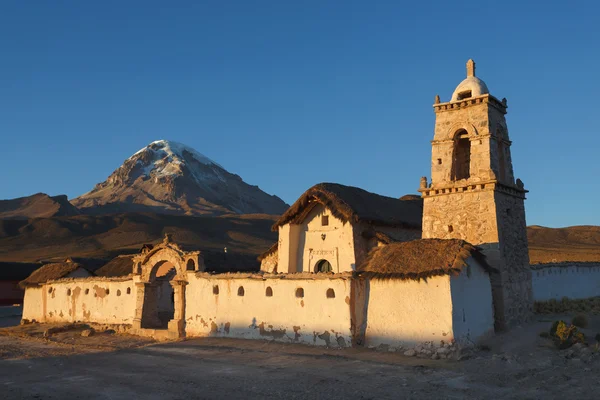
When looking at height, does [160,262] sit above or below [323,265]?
above

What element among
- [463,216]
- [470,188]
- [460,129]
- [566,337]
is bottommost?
[566,337]

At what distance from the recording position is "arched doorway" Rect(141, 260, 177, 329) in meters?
21.8

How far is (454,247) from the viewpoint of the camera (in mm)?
14859

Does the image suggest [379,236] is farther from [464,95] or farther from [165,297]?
[165,297]

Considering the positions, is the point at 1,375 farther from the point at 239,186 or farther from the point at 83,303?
the point at 239,186

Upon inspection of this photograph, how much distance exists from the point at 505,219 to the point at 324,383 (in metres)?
9.76

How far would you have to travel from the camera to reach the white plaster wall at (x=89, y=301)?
22984mm

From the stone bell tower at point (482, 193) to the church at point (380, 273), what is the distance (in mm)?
40

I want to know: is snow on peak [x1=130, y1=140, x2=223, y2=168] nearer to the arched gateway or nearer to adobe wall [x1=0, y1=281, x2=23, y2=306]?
adobe wall [x1=0, y1=281, x2=23, y2=306]

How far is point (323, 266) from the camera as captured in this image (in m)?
22.7

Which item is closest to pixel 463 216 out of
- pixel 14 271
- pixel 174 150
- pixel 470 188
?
pixel 470 188

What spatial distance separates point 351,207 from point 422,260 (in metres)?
6.49

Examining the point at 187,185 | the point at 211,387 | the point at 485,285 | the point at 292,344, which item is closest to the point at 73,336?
the point at 292,344

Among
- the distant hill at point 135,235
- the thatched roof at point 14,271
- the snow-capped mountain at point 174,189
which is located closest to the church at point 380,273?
the thatched roof at point 14,271
